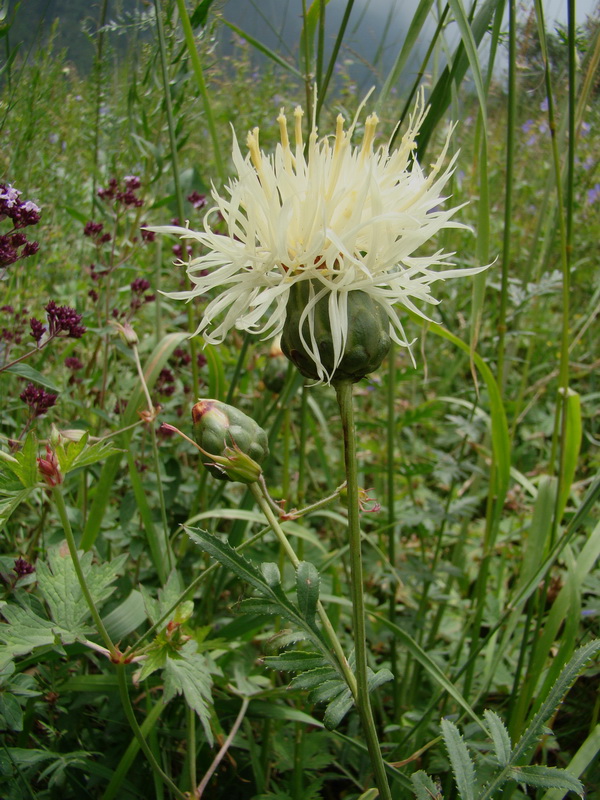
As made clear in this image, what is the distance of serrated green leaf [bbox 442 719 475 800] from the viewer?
836 mm

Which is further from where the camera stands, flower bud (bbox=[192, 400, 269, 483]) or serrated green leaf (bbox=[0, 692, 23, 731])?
serrated green leaf (bbox=[0, 692, 23, 731])

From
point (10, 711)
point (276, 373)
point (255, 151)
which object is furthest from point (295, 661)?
point (276, 373)

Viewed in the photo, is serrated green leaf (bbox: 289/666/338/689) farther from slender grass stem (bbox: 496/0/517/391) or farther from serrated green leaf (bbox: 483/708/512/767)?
slender grass stem (bbox: 496/0/517/391)

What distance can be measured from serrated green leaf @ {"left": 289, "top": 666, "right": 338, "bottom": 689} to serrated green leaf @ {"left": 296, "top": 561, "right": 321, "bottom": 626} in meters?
0.06

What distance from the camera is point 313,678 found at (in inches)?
31.7

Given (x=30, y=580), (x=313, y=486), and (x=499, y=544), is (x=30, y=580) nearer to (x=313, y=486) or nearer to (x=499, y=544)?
(x=313, y=486)

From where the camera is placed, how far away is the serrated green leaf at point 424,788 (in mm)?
842

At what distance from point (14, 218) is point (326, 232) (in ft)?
2.37

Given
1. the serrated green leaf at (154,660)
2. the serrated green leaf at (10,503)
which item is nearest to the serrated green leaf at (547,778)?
the serrated green leaf at (154,660)

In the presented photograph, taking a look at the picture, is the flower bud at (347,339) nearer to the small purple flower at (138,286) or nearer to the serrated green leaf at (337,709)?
the serrated green leaf at (337,709)

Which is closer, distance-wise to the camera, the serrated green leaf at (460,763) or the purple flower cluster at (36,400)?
the serrated green leaf at (460,763)

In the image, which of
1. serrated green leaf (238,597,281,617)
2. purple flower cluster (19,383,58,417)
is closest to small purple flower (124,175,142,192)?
purple flower cluster (19,383,58,417)

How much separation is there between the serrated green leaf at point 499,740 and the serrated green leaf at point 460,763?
0.14 feet

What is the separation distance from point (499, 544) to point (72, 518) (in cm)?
138
